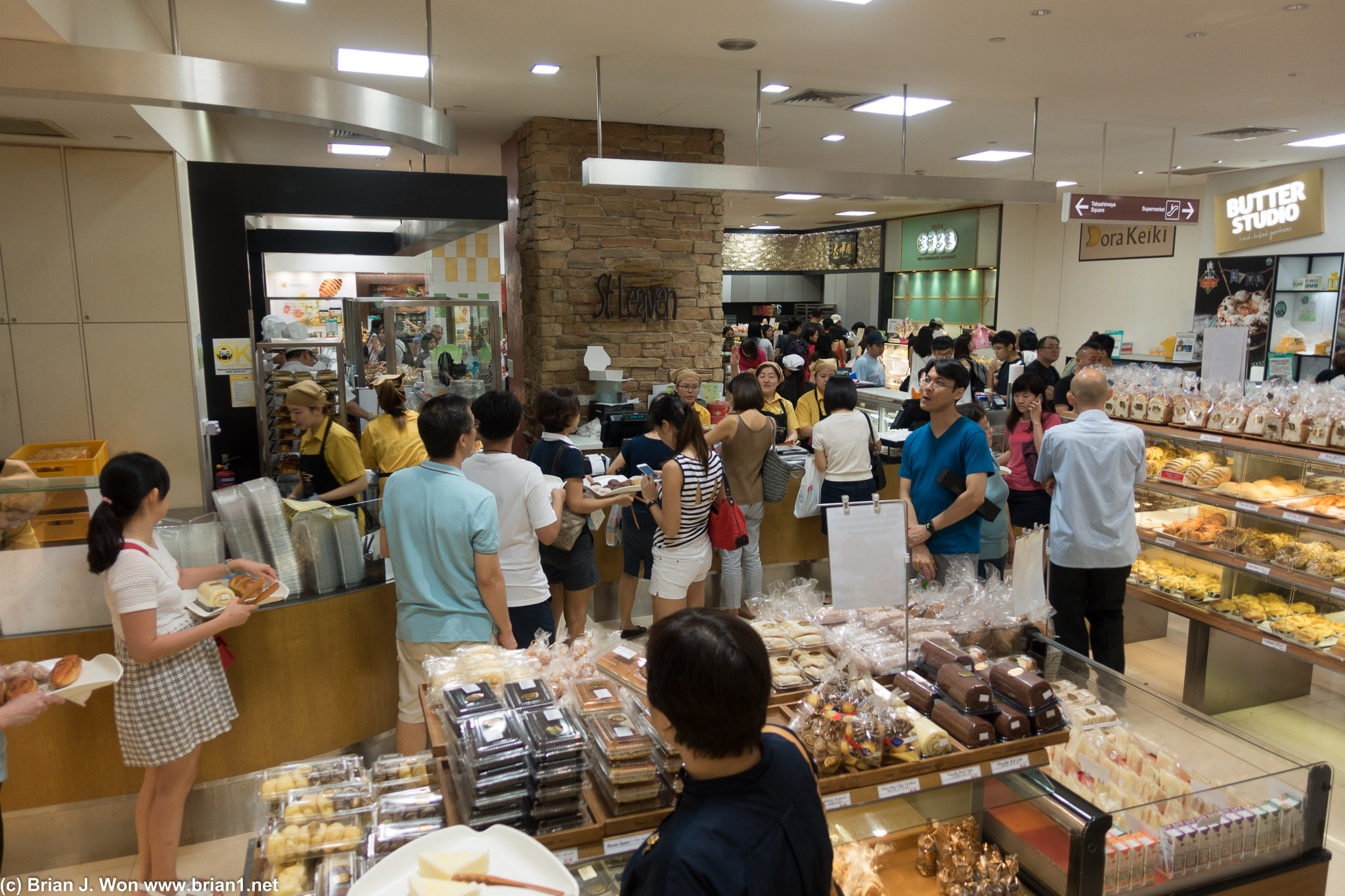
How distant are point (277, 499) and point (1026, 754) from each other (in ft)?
9.37

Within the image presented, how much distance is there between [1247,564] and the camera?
4.45 m

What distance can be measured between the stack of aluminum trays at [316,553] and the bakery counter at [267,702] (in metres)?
0.07

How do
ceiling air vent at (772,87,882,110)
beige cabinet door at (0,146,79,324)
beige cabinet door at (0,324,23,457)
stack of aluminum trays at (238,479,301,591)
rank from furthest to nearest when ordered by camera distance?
ceiling air vent at (772,87,882,110) < beige cabinet door at (0,324,23,457) < beige cabinet door at (0,146,79,324) < stack of aluminum trays at (238,479,301,591)

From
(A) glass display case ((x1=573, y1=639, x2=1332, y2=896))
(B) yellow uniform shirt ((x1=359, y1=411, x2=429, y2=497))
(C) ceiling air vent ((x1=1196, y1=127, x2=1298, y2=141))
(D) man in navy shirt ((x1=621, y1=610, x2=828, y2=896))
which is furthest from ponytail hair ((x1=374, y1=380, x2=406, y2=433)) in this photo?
(C) ceiling air vent ((x1=1196, y1=127, x2=1298, y2=141))

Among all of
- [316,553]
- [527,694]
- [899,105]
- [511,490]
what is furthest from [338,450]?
[899,105]

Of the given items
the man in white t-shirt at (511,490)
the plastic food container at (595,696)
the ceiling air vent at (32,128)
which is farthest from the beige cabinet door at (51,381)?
the plastic food container at (595,696)

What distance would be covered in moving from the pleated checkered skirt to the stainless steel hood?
332 cm

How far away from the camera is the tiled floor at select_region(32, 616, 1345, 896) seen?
10.5ft

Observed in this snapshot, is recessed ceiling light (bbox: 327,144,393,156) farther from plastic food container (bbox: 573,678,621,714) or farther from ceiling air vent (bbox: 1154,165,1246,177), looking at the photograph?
ceiling air vent (bbox: 1154,165,1246,177)

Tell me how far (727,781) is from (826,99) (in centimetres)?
641

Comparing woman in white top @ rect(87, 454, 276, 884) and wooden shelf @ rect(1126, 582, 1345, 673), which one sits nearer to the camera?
woman in white top @ rect(87, 454, 276, 884)

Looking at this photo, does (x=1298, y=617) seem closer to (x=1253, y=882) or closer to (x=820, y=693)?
(x=1253, y=882)

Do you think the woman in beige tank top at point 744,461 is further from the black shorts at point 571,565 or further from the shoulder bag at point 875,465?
the black shorts at point 571,565

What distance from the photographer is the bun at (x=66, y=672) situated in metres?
2.43
